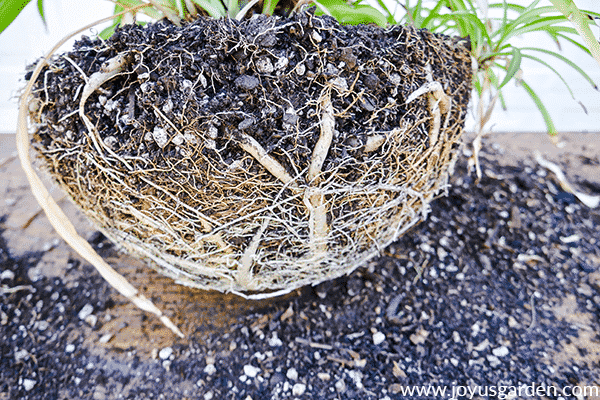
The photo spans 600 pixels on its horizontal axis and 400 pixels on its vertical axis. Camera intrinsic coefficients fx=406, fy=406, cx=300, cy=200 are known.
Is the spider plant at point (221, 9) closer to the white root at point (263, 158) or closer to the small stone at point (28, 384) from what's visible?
the white root at point (263, 158)

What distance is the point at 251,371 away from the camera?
2.63 ft

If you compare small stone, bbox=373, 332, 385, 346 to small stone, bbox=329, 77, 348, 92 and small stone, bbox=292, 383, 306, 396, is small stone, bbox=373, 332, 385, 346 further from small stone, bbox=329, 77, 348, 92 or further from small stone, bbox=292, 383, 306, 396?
small stone, bbox=329, 77, 348, 92

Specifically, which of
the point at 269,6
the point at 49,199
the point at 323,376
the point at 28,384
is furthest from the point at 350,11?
the point at 28,384

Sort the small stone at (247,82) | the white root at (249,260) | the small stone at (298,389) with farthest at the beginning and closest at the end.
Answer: the small stone at (298,389), the white root at (249,260), the small stone at (247,82)

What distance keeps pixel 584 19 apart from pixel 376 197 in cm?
39

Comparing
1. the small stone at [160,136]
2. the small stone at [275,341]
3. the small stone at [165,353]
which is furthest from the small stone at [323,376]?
the small stone at [160,136]

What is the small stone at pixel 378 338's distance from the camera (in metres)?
0.85

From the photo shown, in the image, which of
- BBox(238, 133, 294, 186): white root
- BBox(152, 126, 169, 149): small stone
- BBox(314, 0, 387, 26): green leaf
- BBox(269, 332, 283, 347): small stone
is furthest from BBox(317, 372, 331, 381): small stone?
BBox(314, 0, 387, 26): green leaf

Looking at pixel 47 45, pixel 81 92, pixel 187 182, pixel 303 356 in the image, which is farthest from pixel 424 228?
pixel 47 45

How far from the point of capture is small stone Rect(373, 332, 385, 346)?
0.85m

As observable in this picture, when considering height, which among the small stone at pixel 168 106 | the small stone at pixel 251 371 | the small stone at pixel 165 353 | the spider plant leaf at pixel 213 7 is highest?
the spider plant leaf at pixel 213 7

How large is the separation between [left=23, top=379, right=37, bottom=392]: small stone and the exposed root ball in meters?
0.38

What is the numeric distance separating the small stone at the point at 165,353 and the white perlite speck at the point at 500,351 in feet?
2.21

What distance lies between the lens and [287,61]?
553 millimetres
